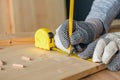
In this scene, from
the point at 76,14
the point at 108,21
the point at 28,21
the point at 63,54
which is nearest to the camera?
the point at 63,54

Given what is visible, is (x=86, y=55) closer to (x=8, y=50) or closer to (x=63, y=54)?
(x=63, y=54)

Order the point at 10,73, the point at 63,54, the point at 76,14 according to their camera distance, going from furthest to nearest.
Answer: the point at 76,14
the point at 63,54
the point at 10,73

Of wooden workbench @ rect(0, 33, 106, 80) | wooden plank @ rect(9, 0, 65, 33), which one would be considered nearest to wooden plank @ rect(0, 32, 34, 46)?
wooden workbench @ rect(0, 33, 106, 80)

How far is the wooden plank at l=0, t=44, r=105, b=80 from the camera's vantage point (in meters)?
0.73

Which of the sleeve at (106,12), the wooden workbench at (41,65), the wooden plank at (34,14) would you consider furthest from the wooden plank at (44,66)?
the wooden plank at (34,14)

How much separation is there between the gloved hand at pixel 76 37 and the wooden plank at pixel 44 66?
4 centimetres

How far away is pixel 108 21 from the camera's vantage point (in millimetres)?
1094

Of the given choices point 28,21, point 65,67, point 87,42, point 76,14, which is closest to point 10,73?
point 65,67

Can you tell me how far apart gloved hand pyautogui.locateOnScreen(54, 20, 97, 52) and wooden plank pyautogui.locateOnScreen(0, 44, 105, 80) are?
0.04 meters

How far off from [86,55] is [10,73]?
0.24m

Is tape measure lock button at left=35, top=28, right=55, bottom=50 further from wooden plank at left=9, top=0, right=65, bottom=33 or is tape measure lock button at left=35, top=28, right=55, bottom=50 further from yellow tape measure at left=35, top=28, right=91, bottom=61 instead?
wooden plank at left=9, top=0, right=65, bottom=33

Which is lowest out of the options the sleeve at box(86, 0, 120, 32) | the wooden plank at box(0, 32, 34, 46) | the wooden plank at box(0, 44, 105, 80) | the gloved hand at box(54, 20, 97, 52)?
the wooden plank at box(0, 44, 105, 80)

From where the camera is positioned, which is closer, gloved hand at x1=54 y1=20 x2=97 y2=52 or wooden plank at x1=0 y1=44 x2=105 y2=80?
wooden plank at x1=0 y1=44 x2=105 y2=80

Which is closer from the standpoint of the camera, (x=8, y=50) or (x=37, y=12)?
(x=8, y=50)
